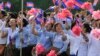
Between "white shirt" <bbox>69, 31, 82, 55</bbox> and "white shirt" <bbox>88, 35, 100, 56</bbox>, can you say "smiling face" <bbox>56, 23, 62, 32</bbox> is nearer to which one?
"white shirt" <bbox>69, 31, 82, 55</bbox>

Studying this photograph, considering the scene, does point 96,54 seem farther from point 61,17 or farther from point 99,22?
point 61,17

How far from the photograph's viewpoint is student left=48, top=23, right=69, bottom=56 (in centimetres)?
1195

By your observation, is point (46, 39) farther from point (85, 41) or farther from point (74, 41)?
point (85, 41)

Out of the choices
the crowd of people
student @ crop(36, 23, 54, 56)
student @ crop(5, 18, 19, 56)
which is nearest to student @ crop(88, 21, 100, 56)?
the crowd of people

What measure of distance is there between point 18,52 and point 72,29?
2143mm

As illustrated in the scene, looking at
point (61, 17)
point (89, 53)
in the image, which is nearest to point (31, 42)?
point (61, 17)

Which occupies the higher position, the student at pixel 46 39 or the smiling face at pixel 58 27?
the smiling face at pixel 58 27

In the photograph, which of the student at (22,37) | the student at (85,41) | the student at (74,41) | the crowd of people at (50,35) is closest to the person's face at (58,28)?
the crowd of people at (50,35)

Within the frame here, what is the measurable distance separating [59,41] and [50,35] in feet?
1.35

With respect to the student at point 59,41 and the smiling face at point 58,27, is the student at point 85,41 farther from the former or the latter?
the smiling face at point 58,27

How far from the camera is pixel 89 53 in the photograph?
36.8ft

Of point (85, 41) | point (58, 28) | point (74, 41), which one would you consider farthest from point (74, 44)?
point (85, 41)

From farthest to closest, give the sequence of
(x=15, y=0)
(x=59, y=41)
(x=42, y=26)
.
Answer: (x=15, y=0), (x=42, y=26), (x=59, y=41)

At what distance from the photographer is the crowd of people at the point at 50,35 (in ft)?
36.8
